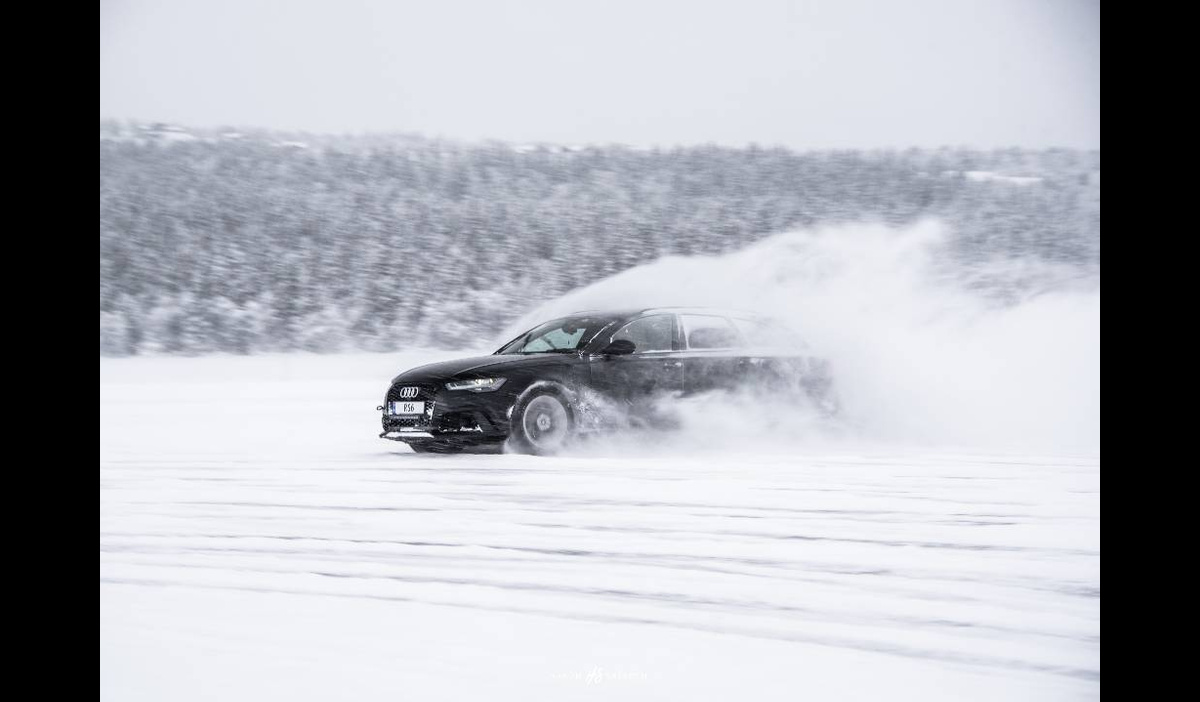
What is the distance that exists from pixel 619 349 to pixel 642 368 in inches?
9.5

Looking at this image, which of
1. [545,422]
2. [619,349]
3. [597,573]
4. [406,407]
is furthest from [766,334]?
[597,573]

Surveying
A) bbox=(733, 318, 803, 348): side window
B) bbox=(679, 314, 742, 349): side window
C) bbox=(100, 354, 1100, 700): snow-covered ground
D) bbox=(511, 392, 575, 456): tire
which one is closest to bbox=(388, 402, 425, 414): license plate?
bbox=(100, 354, 1100, 700): snow-covered ground

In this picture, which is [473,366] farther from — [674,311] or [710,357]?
[710,357]

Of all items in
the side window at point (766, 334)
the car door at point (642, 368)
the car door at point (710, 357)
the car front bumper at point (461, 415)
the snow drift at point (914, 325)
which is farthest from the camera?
the snow drift at point (914, 325)

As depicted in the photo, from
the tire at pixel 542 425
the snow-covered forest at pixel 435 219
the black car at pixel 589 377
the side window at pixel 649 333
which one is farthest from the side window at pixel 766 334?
the tire at pixel 542 425

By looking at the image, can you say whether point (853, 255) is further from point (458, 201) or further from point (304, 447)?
point (304, 447)

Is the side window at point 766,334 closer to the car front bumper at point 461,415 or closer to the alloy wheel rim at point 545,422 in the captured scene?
the alloy wheel rim at point 545,422

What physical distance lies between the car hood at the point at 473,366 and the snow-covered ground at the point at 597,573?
668mm

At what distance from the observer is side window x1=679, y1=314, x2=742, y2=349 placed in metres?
8.56

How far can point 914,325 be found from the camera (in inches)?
379

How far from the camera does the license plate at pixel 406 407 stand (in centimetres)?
805

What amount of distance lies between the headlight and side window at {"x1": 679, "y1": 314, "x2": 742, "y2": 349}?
5.44 feet

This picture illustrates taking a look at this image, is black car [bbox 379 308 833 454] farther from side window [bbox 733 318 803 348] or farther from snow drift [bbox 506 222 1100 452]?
snow drift [bbox 506 222 1100 452]
